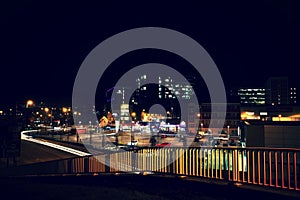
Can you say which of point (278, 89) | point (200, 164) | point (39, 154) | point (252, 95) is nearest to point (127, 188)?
point (200, 164)

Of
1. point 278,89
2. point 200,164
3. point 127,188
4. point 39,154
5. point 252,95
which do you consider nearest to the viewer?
point 127,188

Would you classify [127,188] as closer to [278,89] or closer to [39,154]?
[39,154]

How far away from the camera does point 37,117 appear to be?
86.9 meters

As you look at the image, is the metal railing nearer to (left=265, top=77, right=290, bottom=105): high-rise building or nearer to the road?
the road

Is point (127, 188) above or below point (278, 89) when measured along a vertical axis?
below

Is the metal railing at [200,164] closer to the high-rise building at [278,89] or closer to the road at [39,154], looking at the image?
the road at [39,154]

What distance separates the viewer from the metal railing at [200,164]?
27.1 feet

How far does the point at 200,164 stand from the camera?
10.2 m

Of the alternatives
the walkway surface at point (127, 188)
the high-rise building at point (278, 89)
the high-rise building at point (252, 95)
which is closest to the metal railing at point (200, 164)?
the walkway surface at point (127, 188)

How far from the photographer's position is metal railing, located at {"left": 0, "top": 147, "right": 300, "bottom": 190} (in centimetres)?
827

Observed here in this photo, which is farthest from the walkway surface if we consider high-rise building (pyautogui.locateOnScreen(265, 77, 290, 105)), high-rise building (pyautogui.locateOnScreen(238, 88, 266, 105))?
high-rise building (pyautogui.locateOnScreen(238, 88, 266, 105))

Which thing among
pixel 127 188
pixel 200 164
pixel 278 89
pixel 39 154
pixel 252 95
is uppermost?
pixel 278 89

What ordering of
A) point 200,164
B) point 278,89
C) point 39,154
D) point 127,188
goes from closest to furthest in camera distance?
point 127,188, point 200,164, point 39,154, point 278,89

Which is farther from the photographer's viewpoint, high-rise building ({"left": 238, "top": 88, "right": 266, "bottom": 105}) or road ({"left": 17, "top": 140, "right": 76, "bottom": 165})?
high-rise building ({"left": 238, "top": 88, "right": 266, "bottom": 105})
